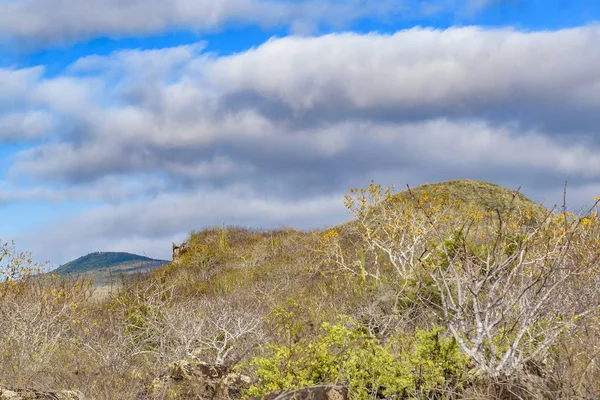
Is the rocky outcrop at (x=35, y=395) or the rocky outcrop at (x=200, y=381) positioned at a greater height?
the rocky outcrop at (x=35, y=395)

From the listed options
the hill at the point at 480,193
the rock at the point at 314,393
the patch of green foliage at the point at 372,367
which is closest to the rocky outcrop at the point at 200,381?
the patch of green foliage at the point at 372,367

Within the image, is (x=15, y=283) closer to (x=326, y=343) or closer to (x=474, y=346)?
(x=326, y=343)

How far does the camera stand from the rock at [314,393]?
5355mm

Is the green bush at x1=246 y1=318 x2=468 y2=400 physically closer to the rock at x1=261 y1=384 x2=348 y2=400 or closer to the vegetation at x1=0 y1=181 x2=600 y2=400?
the vegetation at x1=0 y1=181 x2=600 y2=400

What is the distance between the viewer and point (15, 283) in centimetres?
1508

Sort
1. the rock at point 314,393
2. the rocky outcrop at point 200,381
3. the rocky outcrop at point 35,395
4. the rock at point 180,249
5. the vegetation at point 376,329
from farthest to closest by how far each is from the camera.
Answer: the rock at point 180,249 → the rocky outcrop at point 200,381 → the rocky outcrop at point 35,395 → the vegetation at point 376,329 → the rock at point 314,393

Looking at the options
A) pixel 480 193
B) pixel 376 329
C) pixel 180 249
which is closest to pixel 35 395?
pixel 376 329

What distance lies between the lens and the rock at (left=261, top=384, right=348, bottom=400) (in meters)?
5.36

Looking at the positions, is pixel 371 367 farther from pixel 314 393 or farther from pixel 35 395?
pixel 35 395

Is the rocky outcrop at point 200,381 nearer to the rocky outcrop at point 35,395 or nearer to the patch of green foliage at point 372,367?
the patch of green foliage at point 372,367

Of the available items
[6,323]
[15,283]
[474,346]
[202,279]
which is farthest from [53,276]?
[474,346]

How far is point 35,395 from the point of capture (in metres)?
6.91

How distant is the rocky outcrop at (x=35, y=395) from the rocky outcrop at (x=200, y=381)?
88cm

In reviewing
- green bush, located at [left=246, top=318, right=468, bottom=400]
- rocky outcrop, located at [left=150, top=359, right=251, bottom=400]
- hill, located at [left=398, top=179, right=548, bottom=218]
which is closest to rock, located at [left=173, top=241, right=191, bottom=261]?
hill, located at [left=398, top=179, right=548, bottom=218]
